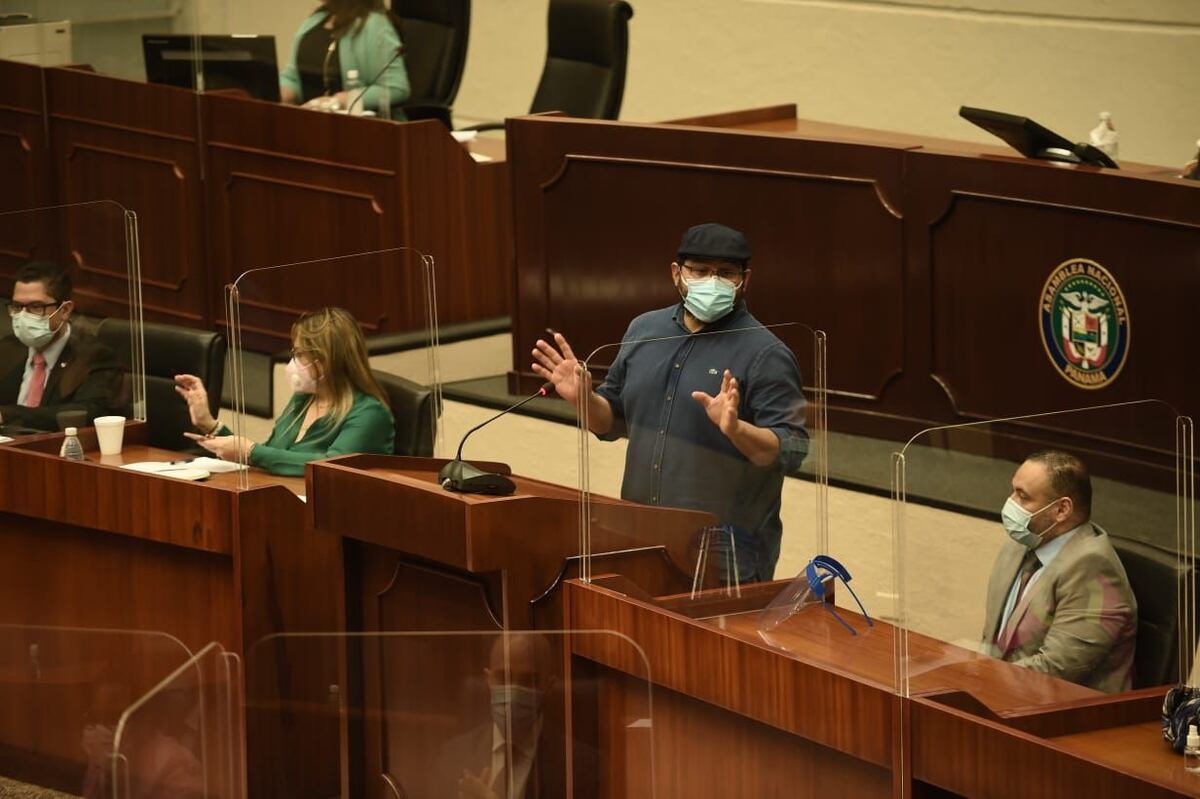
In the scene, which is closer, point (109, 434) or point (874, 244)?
point (109, 434)

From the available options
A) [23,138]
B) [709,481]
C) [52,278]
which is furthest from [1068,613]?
[23,138]

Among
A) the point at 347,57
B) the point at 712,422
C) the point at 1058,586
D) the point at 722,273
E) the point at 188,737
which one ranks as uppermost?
the point at 347,57

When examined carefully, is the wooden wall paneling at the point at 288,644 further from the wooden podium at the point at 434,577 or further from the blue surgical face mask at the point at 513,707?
the blue surgical face mask at the point at 513,707

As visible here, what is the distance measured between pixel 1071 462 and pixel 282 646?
1.33 m

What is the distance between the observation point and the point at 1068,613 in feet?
10.3

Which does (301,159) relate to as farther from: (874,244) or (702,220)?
(874,244)

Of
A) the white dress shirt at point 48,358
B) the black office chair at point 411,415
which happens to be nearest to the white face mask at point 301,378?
the black office chair at point 411,415

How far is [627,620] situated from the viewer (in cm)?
351

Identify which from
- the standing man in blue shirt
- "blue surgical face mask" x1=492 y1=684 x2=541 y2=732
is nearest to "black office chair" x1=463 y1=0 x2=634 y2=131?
the standing man in blue shirt

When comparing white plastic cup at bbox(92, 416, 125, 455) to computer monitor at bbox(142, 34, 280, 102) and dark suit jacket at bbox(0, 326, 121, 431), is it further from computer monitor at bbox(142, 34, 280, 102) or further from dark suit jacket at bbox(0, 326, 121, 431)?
computer monitor at bbox(142, 34, 280, 102)

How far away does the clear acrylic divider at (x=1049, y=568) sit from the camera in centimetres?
309

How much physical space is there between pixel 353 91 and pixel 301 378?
9.22 ft

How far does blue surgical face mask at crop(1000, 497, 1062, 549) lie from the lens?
3.17 metres

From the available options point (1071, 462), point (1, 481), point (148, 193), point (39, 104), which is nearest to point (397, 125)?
point (148, 193)
